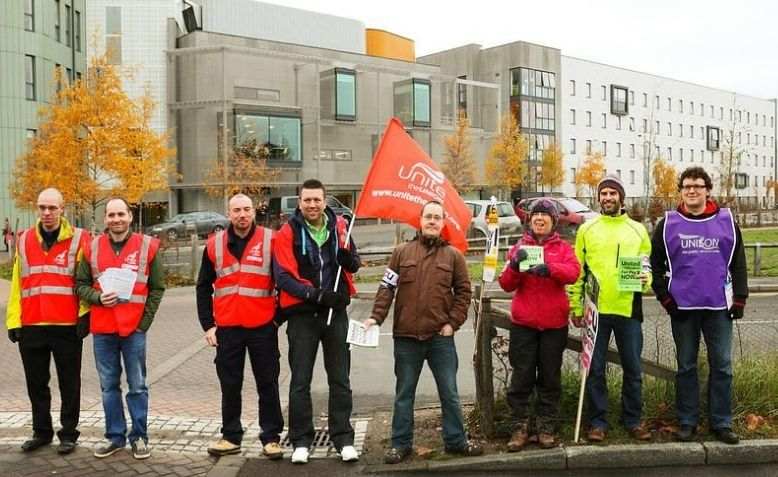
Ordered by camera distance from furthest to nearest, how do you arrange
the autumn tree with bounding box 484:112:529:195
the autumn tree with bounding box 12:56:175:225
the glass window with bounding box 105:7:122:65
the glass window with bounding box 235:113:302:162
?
the autumn tree with bounding box 484:112:529:195
the glass window with bounding box 235:113:302:162
the glass window with bounding box 105:7:122:65
the autumn tree with bounding box 12:56:175:225

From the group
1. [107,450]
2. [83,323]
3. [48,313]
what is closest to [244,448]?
[107,450]

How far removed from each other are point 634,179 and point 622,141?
433 centimetres

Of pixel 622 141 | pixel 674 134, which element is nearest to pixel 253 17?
pixel 622 141

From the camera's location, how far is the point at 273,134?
48750mm

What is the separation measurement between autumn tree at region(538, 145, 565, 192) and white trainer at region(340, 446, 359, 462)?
5946 cm

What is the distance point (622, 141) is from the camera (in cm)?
7844

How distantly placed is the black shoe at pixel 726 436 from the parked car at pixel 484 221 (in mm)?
18286

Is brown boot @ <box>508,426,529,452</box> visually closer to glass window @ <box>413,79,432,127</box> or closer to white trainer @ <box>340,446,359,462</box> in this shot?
white trainer @ <box>340,446,359,462</box>

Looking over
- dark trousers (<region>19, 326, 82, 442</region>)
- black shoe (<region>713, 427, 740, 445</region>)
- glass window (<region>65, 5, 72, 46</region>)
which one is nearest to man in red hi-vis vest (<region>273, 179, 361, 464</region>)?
dark trousers (<region>19, 326, 82, 442</region>)

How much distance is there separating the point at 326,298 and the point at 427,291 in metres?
0.74

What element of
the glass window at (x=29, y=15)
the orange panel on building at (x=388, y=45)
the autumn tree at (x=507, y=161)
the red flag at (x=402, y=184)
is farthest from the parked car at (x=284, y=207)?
the red flag at (x=402, y=184)

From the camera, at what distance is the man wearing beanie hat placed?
5.54 m

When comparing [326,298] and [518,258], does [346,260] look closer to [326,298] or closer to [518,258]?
[326,298]

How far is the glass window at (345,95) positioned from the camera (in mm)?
52500
